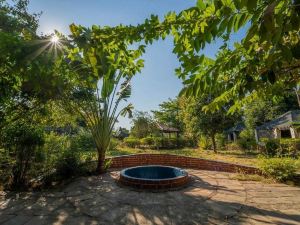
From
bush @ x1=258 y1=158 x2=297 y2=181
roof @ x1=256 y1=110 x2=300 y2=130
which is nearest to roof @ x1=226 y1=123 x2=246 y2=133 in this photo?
roof @ x1=256 y1=110 x2=300 y2=130

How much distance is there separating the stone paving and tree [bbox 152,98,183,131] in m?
38.7

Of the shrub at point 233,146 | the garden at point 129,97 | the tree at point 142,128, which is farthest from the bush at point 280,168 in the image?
the tree at point 142,128

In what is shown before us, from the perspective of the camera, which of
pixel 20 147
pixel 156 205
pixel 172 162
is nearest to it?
pixel 156 205

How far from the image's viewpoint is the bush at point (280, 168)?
8289mm

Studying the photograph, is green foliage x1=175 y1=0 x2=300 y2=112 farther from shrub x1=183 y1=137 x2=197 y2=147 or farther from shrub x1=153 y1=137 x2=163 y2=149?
shrub x1=183 y1=137 x2=197 y2=147

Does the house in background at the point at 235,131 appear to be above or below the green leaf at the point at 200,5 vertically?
above

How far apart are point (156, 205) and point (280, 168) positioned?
5900 mm

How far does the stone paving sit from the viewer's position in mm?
4797

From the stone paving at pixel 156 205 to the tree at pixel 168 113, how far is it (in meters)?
38.7

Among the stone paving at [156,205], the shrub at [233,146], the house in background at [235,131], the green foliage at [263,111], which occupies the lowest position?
the stone paving at [156,205]

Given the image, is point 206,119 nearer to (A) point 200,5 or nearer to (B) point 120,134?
(A) point 200,5

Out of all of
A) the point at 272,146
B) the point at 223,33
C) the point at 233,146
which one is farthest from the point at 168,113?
the point at 223,33

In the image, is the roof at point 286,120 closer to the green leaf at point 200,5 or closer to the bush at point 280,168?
the bush at point 280,168

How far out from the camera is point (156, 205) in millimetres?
5812
